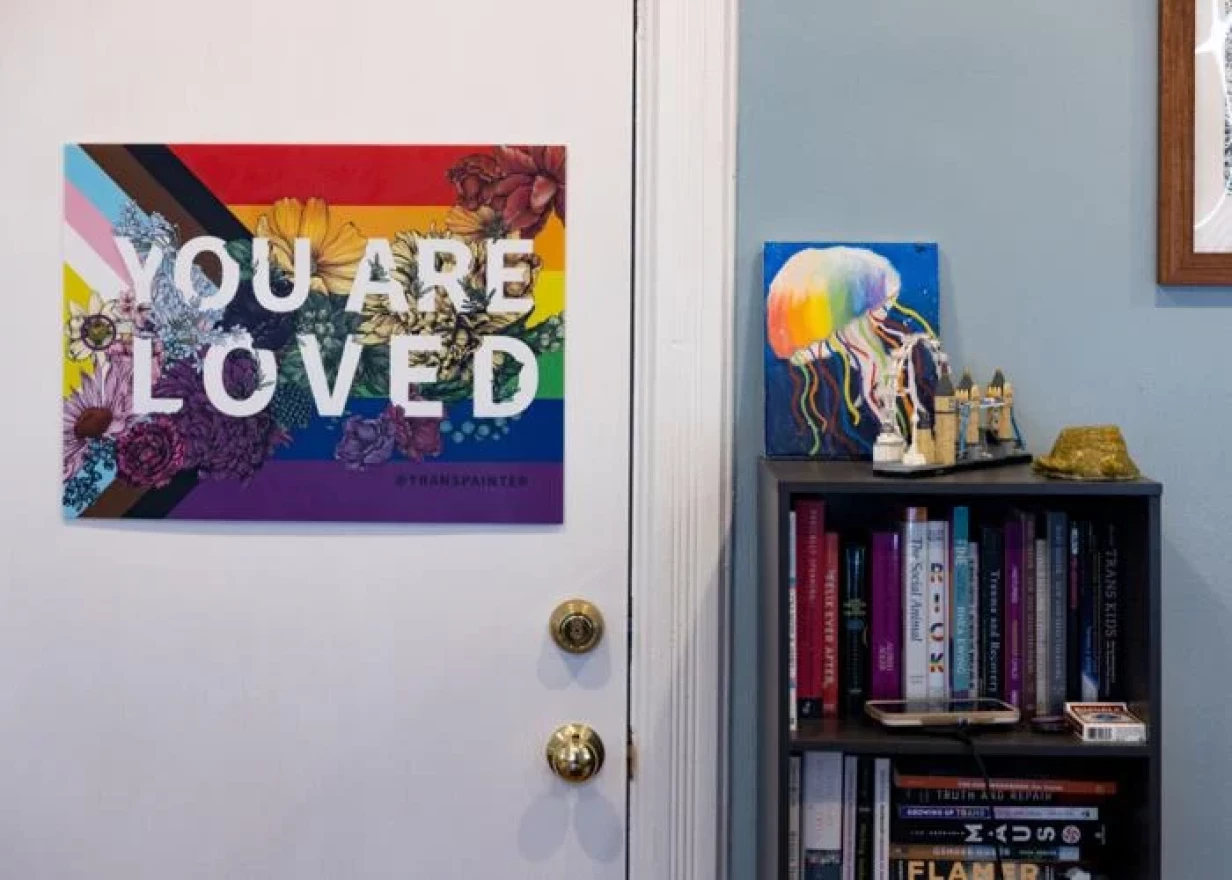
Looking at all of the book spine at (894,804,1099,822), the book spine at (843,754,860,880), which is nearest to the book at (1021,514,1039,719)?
the book spine at (894,804,1099,822)

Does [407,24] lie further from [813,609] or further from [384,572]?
[813,609]

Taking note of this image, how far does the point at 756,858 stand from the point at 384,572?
61 centimetres

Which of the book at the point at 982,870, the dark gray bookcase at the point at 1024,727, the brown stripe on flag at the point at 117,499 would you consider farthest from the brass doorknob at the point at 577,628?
the brown stripe on flag at the point at 117,499

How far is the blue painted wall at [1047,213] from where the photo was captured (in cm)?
154

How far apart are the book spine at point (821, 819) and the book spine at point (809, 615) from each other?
60mm

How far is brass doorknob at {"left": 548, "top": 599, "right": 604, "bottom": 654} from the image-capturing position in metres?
1.60

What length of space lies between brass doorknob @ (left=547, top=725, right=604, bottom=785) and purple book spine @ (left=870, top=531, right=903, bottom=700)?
0.41 meters

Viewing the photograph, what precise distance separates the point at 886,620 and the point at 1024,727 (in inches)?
7.4

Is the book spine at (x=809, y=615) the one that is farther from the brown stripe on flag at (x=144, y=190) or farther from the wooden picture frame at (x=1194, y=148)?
the brown stripe on flag at (x=144, y=190)

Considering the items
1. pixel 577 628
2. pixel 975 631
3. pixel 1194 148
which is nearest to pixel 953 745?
pixel 975 631

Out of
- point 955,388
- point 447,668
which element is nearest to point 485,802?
point 447,668

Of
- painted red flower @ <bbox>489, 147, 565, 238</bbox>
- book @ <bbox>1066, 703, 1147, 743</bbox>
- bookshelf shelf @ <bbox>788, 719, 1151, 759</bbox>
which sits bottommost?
bookshelf shelf @ <bbox>788, 719, 1151, 759</bbox>

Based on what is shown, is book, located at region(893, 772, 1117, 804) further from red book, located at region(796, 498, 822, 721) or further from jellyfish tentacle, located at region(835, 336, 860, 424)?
jellyfish tentacle, located at region(835, 336, 860, 424)

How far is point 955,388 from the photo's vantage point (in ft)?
4.95
